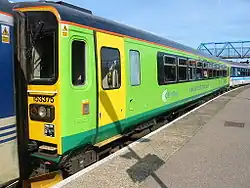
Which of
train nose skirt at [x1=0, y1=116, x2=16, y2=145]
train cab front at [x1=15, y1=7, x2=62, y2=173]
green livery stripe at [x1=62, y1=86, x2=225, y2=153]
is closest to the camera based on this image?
train nose skirt at [x1=0, y1=116, x2=16, y2=145]

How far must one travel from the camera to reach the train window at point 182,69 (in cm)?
1164

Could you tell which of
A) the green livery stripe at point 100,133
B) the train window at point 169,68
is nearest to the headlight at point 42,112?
the green livery stripe at point 100,133

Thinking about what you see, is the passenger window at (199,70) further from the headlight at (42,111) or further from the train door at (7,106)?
the train door at (7,106)

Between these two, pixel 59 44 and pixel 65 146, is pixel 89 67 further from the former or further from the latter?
pixel 65 146

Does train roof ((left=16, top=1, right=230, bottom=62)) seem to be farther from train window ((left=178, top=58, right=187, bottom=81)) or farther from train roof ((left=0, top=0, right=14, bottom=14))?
train window ((left=178, top=58, right=187, bottom=81))

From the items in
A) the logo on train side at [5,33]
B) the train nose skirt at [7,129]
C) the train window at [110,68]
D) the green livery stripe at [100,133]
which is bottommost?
the green livery stripe at [100,133]

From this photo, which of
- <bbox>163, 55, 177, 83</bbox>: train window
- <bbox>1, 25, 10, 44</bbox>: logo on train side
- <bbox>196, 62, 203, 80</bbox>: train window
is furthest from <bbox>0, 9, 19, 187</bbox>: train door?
<bbox>196, 62, 203, 80</bbox>: train window

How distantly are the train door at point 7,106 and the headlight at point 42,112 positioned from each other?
0.59 m

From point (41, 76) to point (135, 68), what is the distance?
2.81 m

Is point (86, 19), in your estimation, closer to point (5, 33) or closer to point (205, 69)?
point (5, 33)

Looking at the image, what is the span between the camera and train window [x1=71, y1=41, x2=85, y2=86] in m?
5.27

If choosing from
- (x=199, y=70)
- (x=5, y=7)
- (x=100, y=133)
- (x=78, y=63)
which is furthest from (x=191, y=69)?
(x=5, y=7)

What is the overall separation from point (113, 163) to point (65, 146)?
1182mm

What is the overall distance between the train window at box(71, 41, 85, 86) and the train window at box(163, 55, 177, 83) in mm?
4781
